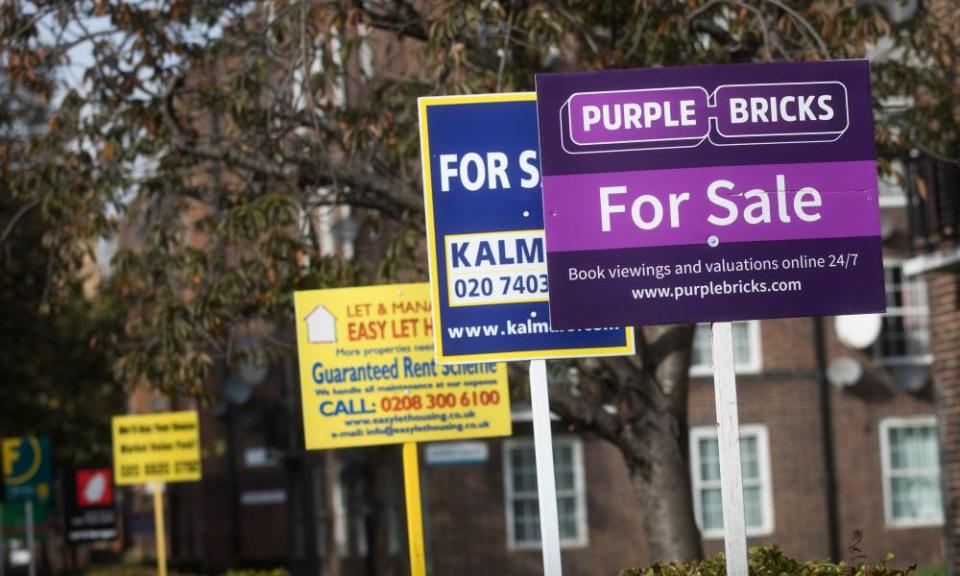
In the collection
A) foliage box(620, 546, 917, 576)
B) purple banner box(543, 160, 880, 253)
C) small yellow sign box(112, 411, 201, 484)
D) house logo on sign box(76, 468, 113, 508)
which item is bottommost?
house logo on sign box(76, 468, 113, 508)

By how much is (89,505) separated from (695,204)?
1890cm

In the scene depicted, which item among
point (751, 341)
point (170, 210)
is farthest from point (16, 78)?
point (751, 341)

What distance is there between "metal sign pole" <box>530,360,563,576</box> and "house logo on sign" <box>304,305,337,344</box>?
280 centimetres

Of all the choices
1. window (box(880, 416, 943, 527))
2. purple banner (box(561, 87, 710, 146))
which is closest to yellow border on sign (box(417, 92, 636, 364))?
purple banner (box(561, 87, 710, 146))

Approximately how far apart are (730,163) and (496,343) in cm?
166

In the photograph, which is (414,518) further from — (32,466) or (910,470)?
(910,470)

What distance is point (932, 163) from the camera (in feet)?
56.4

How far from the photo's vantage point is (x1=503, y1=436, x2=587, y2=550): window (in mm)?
29328

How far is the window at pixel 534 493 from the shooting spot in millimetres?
29328

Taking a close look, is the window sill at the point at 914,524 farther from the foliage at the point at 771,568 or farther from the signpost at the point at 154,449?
the foliage at the point at 771,568

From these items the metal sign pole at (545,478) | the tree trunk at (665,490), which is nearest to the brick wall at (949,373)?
the tree trunk at (665,490)

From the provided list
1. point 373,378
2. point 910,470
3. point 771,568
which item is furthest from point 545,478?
point 910,470

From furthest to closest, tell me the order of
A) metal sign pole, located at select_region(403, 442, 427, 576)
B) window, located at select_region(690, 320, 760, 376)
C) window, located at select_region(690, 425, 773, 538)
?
window, located at select_region(690, 320, 760, 376)
window, located at select_region(690, 425, 773, 538)
metal sign pole, located at select_region(403, 442, 427, 576)

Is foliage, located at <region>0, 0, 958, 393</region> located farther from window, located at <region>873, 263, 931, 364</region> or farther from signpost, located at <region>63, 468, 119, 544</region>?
window, located at <region>873, 263, 931, 364</region>
